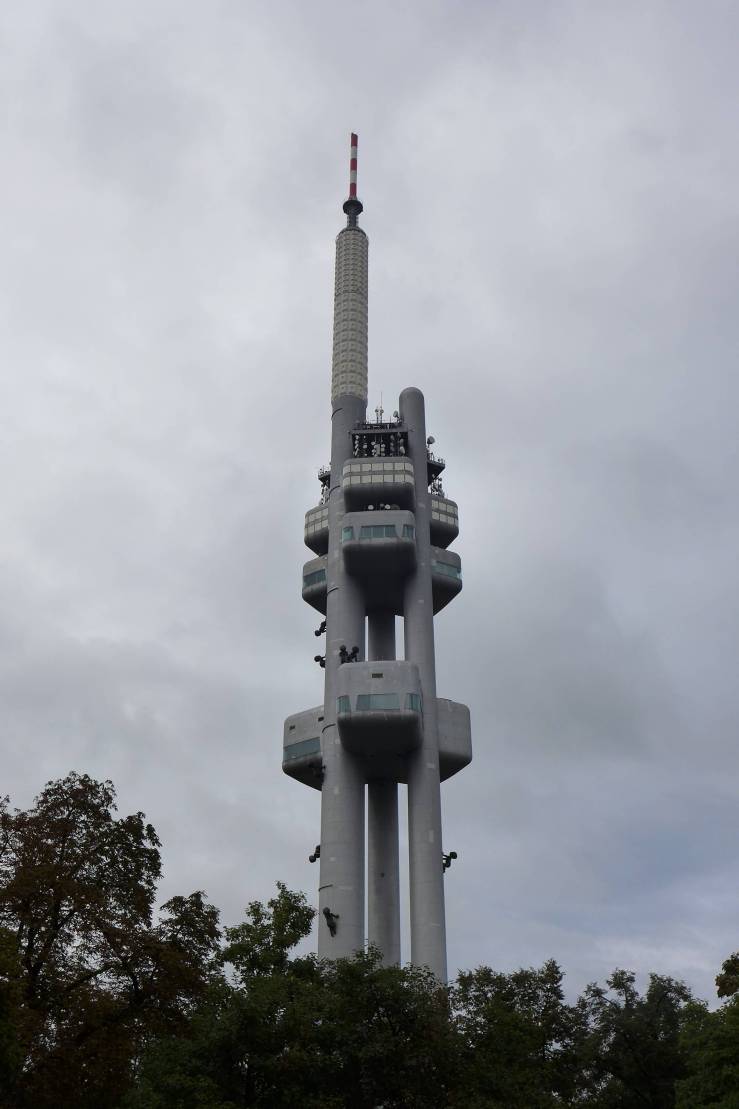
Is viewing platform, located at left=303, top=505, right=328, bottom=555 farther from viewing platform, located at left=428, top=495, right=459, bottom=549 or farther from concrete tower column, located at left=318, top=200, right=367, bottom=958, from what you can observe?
viewing platform, located at left=428, top=495, right=459, bottom=549

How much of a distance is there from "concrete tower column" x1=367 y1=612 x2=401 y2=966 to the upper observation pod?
3622 cm

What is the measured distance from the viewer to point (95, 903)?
40094mm

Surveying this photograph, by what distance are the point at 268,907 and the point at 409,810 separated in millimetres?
30263

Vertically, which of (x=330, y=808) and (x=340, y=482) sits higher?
(x=340, y=482)

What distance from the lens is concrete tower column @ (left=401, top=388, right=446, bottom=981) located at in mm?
79750

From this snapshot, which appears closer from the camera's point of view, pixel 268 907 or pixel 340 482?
pixel 268 907

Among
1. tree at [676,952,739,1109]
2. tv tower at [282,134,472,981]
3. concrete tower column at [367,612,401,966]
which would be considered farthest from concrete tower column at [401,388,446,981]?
tree at [676,952,739,1109]

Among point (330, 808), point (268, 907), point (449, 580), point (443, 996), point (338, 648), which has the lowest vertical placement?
point (443, 996)

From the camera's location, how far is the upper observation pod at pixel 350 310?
341 feet

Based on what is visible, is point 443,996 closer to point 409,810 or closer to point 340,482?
point 409,810

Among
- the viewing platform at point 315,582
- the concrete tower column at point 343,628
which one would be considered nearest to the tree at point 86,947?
the concrete tower column at point 343,628

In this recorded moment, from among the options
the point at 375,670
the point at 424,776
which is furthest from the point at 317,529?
the point at 424,776

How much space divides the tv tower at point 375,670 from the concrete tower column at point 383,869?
9 cm

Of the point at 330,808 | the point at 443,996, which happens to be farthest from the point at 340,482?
the point at 443,996
